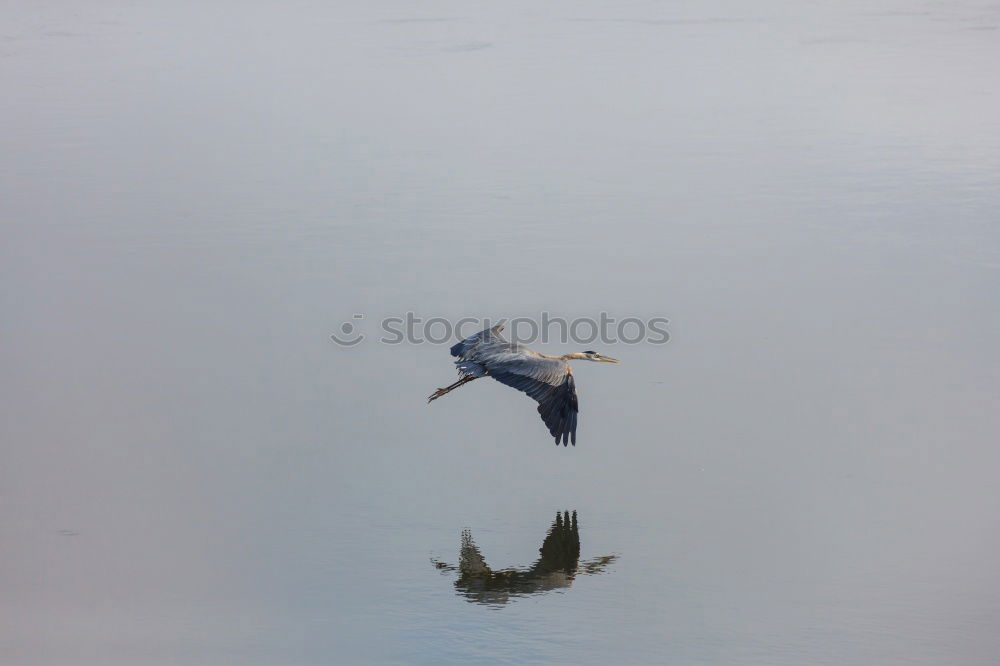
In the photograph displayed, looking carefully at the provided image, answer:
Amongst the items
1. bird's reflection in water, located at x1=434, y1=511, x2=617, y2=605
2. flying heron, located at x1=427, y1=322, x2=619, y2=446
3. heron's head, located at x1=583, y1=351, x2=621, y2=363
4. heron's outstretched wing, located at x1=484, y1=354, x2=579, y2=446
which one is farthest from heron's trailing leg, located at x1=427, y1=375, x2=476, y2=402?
bird's reflection in water, located at x1=434, y1=511, x2=617, y2=605

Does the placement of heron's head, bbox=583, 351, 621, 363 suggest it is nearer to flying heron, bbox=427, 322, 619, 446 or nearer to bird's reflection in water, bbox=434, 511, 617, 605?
flying heron, bbox=427, 322, 619, 446

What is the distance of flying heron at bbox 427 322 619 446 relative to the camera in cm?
1243

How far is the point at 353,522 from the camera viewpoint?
11.1 meters

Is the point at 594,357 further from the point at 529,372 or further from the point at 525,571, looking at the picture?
the point at 525,571

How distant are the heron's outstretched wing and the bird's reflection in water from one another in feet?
5.16

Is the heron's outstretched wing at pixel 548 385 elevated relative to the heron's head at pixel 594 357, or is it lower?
lower

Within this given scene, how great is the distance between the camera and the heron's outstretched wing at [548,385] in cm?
1239

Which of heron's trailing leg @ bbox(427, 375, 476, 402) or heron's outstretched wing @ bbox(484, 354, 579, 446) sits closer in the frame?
heron's outstretched wing @ bbox(484, 354, 579, 446)

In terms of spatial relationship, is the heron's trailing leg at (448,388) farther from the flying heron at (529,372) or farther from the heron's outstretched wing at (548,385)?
the heron's outstretched wing at (548,385)

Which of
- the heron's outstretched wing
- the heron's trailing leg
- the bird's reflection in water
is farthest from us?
the heron's trailing leg

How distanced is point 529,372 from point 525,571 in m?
2.70

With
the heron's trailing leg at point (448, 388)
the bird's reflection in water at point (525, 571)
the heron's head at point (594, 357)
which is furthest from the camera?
the heron's head at point (594, 357)

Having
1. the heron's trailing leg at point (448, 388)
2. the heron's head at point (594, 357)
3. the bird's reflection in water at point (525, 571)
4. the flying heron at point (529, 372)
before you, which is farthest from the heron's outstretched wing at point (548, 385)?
the bird's reflection in water at point (525, 571)

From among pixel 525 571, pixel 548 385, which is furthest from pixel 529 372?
pixel 525 571
